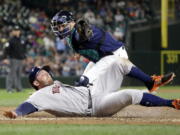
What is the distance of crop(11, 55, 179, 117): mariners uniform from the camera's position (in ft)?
26.3

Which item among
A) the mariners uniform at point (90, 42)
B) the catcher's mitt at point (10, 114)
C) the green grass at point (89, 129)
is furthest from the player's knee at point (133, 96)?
the catcher's mitt at point (10, 114)

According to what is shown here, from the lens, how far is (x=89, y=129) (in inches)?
279

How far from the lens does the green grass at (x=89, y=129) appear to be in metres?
6.75

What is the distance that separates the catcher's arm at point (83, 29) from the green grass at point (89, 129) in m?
1.57

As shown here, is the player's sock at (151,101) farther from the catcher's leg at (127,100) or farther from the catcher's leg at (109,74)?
the catcher's leg at (109,74)

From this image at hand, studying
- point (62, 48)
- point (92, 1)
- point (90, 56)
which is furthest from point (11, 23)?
point (90, 56)

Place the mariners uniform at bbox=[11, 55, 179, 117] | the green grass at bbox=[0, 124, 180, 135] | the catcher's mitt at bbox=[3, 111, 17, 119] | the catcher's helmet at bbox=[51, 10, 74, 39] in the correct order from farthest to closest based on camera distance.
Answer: the catcher's helmet at bbox=[51, 10, 74, 39] → the mariners uniform at bbox=[11, 55, 179, 117] → the catcher's mitt at bbox=[3, 111, 17, 119] → the green grass at bbox=[0, 124, 180, 135]

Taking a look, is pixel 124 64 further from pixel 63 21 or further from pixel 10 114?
pixel 10 114

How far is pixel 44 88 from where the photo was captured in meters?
8.15

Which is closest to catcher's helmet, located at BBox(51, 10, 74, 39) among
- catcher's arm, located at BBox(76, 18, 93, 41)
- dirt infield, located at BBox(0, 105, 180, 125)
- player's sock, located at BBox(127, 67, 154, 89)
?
catcher's arm, located at BBox(76, 18, 93, 41)

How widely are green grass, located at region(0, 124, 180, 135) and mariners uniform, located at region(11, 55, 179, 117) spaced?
58cm

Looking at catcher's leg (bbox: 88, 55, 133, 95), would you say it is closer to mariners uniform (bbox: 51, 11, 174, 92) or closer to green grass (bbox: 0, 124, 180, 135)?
mariners uniform (bbox: 51, 11, 174, 92)

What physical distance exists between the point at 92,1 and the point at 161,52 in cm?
511

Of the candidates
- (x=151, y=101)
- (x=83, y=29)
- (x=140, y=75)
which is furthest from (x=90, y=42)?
(x=151, y=101)
